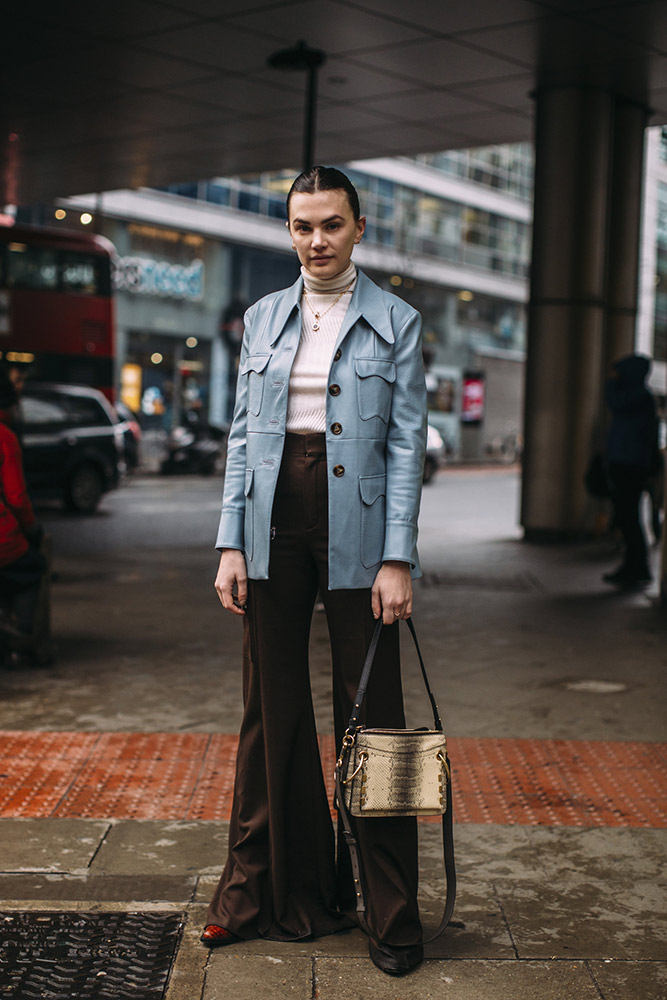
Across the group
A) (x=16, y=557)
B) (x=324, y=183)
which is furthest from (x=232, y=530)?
(x=16, y=557)

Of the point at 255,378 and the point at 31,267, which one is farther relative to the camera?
the point at 31,267

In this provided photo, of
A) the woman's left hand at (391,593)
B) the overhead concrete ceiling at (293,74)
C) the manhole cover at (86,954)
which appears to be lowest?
the manhole cover at (86,954)

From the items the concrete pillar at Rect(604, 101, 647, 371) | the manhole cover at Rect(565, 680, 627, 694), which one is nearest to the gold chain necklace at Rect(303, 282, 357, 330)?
the manhole cover at Rect(565, 680, 627, 694)

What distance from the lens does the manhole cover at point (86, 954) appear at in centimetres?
290

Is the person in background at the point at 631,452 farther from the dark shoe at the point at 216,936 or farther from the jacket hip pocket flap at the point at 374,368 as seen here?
the dark shoe at the point at 216,936

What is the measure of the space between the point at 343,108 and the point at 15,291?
7790 mm

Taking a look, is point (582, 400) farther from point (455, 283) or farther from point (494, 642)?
point (455, 283)

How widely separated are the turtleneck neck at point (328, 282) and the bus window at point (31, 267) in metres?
17.2

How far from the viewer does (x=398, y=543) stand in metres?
3.00

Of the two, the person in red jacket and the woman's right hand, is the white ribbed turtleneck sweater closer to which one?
the woman's right hand

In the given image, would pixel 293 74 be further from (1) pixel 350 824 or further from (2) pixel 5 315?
(1) pixel 350 824

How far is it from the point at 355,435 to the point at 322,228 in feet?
1.75

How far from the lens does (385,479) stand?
3.08 meters

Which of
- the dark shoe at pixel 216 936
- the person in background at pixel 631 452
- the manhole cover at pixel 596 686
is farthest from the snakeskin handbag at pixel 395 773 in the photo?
the person in background at pixel 631 452
